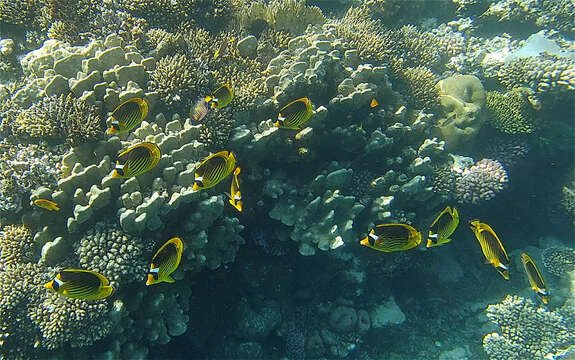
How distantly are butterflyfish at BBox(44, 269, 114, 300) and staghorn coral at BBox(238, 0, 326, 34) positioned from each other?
13.1ft

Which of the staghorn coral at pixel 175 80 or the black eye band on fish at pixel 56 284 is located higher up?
the staghorn coral at pixel 175 80

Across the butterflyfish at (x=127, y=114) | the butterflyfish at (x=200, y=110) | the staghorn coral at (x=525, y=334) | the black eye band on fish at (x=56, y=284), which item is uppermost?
the butterflyfish at (x=127, y=114)

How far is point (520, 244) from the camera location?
21.6ft

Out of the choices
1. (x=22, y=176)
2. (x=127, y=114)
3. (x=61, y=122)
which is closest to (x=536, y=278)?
(x=127, y=114)

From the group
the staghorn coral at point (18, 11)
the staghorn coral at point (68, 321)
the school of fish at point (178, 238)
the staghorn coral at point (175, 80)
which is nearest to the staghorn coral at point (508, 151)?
the school of fish at point (178, 238)

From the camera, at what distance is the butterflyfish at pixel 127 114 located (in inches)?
108

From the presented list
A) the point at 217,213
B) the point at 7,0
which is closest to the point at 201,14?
the point at 7,0

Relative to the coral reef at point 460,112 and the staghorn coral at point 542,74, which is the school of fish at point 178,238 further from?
the staghorn coral at point 542,74

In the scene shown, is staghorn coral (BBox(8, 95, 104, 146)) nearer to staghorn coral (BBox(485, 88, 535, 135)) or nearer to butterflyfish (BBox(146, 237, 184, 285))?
butterflyfish (BBox(146, 237, 184, 285))

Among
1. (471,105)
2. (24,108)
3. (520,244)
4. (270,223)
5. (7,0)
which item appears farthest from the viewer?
(520,244)

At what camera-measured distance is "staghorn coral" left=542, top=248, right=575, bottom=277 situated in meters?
6.25

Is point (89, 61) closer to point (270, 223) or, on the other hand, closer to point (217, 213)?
point (217, 213)

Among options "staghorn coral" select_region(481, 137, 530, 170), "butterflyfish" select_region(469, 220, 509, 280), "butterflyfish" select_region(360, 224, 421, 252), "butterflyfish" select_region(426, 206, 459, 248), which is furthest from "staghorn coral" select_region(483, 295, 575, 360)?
"butterflyfish" select_region(360, 224, 421, 252)

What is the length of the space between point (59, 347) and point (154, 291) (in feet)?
2.85
